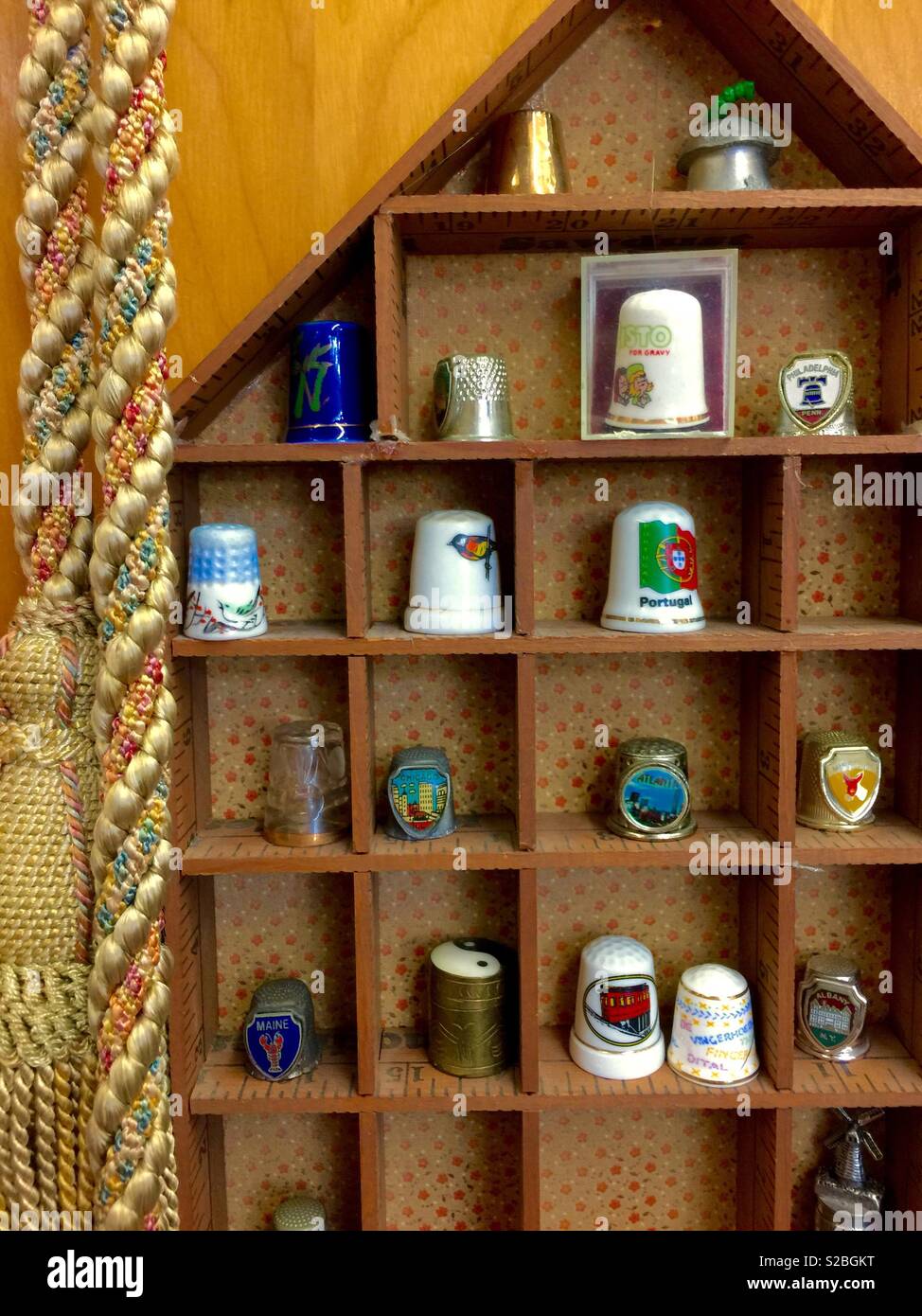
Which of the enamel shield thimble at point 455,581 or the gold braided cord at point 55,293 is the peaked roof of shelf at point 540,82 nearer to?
Result: the gold braided cord at point 55,293

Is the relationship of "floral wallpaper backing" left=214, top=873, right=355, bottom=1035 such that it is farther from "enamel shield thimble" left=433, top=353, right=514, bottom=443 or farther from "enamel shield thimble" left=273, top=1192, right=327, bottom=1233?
"enamel shield thimble" left=433, top=353, right=514, bottom=443

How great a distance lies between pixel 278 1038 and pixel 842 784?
77cm

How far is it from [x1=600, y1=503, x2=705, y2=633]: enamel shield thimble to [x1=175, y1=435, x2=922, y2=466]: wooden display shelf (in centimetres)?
9

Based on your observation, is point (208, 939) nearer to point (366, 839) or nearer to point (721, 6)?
point (366, 839)

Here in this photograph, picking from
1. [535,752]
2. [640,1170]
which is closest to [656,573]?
[535,752]

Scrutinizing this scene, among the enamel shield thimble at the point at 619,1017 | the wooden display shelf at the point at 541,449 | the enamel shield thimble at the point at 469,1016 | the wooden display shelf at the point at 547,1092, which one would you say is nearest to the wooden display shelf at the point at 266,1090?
the wooden display shelf at the point at 547,1092

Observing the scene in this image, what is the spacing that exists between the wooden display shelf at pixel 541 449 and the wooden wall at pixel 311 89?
1.11ft

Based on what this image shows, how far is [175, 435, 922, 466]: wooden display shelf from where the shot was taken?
1081 mm

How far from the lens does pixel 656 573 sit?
3.73ft

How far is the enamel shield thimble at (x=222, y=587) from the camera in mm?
1113

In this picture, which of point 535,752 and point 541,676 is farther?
point 541,676

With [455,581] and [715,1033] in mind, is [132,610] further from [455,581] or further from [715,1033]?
[715,1033]
